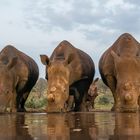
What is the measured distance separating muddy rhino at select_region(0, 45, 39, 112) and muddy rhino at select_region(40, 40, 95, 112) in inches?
76.8

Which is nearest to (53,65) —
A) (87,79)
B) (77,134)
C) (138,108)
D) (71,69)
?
(71,69)

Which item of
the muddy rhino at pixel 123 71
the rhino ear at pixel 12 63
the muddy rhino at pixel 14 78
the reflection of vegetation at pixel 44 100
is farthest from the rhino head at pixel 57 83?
the reflection of vegetation at pixel 44 100

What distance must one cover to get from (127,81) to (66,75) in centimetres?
303

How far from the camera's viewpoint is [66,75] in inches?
869

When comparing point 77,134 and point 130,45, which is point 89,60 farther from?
point 77,134

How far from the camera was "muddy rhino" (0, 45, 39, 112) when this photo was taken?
74.9ft

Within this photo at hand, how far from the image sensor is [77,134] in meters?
7.74

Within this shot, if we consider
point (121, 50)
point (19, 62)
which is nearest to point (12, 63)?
point (19, 62)

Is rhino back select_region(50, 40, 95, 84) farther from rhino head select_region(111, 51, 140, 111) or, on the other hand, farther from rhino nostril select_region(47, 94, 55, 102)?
rhino nostril select_region(47, 94, 55, 102)

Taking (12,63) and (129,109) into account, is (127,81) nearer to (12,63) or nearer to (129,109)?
(129,109)

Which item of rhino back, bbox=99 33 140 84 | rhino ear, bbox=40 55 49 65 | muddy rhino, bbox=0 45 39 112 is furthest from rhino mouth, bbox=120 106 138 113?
muddy rhino, bbox=0 45 39 112

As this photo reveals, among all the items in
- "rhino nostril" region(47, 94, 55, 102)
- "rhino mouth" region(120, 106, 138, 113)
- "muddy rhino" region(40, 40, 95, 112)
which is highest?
"muddy rhino" region(40, 40, 95, 112)

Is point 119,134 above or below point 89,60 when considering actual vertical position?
below

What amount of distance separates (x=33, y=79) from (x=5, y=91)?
456 centimetres
